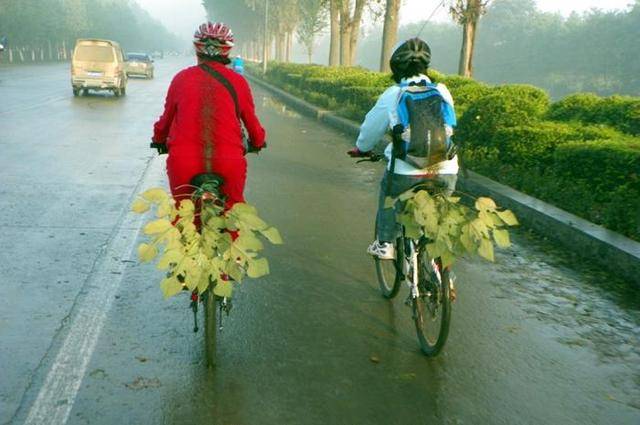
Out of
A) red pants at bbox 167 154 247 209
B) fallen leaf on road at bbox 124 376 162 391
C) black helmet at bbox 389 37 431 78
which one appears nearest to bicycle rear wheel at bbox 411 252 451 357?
black helmet at bbox 389 37 431 78

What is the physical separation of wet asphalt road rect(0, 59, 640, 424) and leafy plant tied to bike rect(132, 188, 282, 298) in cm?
57

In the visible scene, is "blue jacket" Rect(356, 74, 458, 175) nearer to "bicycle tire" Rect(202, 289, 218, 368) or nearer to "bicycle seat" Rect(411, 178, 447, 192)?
"bicycle seat" Rect(411, 178, 447, 192)

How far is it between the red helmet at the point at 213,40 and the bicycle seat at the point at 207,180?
0.73m

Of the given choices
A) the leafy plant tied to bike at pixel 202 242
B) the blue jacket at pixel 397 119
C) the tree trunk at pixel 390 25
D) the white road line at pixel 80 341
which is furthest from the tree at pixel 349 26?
the leafy plant tied to bike at pixel 202 242

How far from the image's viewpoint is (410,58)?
4.35 m

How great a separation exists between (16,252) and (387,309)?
10.9 feet

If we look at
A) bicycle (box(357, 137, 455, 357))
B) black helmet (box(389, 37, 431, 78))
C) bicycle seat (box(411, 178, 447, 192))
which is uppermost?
black helmet (box(389, 37, 431, 78))

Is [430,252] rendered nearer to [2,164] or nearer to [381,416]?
[381,416]

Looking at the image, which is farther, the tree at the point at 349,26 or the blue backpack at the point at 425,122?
the tree at the point at 349,26

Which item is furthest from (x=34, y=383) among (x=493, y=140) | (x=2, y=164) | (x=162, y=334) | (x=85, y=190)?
(x=493, y=140)

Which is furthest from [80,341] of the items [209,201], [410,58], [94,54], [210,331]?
[94,54]

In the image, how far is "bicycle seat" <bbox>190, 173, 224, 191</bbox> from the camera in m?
3.88

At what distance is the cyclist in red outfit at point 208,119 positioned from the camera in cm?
390

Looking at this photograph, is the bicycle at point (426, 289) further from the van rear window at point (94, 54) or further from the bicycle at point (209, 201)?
the van rear window at point (94, 54)
